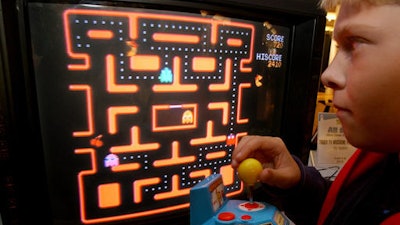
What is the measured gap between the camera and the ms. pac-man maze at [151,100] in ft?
1.79

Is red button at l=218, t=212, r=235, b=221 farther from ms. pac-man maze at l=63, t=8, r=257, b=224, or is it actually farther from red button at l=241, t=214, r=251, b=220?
ms. pac-man maze at l=63, t=8, r=257, b=224

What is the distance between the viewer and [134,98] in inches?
22.9

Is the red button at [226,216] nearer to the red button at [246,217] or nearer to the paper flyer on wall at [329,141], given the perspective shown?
the red button at [246,217]

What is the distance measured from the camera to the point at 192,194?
0.46 m

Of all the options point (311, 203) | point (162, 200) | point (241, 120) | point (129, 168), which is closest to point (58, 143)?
point (129, 168)

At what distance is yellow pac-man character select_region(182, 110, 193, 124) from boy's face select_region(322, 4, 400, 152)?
0.29 metres

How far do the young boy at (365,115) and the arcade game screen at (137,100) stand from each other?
15cm

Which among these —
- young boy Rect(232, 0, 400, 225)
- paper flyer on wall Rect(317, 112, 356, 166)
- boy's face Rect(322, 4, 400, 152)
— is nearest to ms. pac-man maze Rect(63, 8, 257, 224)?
young boy Rect(232, 0, 400, 225)

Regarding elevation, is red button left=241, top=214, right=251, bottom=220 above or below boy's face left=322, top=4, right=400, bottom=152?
below

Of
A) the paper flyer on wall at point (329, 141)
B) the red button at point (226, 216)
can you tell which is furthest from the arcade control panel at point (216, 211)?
the paper flyer on wall at point (329, 141)

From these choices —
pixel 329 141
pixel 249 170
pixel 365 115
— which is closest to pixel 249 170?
pixel 249 170

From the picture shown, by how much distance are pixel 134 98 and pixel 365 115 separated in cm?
39

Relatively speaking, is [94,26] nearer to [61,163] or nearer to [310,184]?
[61,163]

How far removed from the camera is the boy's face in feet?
1.14
